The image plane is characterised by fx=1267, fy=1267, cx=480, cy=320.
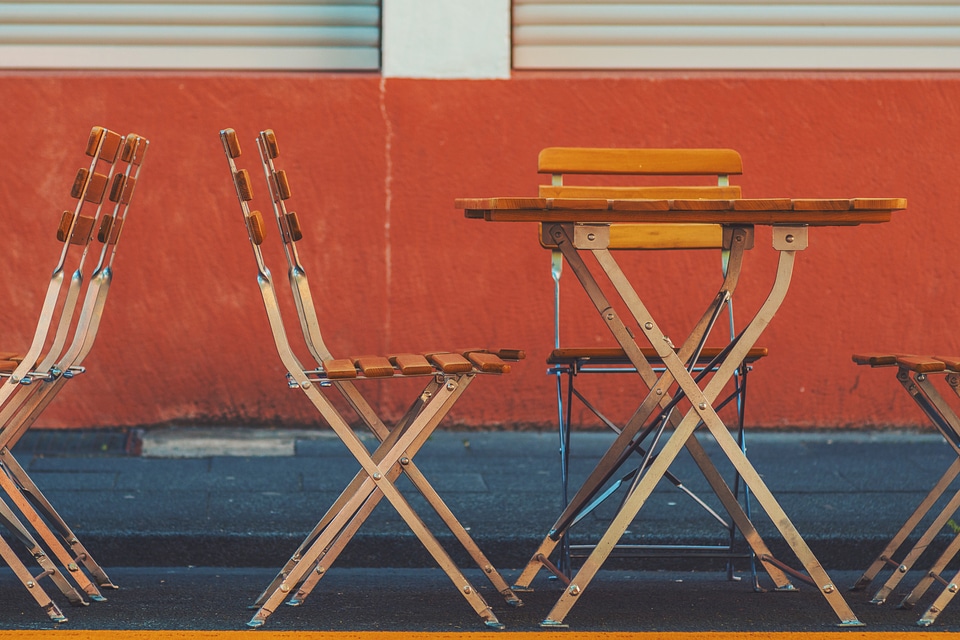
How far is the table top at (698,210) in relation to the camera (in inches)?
129

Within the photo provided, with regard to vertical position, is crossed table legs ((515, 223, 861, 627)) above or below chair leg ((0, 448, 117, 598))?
above

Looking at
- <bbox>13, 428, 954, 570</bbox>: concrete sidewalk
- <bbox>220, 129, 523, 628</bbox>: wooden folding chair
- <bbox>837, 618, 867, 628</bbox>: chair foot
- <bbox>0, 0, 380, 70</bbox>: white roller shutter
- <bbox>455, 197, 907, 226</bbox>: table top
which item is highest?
<bbox>0, 0, 380, 70</bbox>: white roller shutter

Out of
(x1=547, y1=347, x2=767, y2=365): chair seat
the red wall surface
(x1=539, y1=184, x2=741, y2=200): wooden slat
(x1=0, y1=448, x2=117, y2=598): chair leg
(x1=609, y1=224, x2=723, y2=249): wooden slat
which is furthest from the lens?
the red wall surface

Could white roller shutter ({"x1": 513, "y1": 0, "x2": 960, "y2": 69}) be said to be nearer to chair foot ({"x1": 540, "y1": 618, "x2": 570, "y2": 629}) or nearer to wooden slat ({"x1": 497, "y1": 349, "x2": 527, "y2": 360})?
wooden slat ({"x1": 497, "y1": 349, "x2": 527, "y2": 360})

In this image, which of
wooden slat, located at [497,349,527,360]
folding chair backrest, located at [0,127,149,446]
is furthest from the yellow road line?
wooden slat, located at [497,349,527,360]

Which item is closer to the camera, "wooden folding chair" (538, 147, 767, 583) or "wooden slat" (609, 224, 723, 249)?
"wooden folding chair" (538, 147, 767, 583)

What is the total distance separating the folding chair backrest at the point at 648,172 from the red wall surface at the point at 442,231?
6.38 ft

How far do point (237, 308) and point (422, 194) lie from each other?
1.11 m

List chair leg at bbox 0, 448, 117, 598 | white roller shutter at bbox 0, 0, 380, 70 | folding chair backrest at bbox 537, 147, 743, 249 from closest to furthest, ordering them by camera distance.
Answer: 1. chair leg at bbox 0, 448, 117, 598
2. folding chair backrest at bbox 537, 147, 743, 249
3. white roller shutter at bbox 0, 0, 380, 70

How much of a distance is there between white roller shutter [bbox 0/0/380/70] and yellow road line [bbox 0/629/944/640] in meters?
3.82

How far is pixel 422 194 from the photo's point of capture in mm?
6484

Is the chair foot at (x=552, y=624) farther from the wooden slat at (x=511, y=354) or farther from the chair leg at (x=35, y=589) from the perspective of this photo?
the chair leg at (x=35, y=589)

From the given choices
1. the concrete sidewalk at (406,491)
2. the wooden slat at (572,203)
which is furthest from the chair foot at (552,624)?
the wooden slat at (572,203)

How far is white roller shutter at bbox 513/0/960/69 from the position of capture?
6.63 meters
